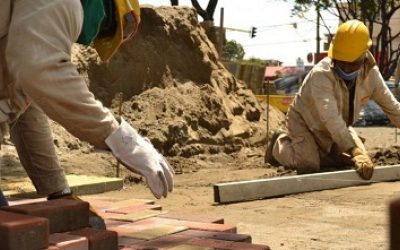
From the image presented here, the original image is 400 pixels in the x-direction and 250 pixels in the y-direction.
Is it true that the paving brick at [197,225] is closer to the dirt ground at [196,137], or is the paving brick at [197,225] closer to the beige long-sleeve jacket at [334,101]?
the dirt ground at [196,137]

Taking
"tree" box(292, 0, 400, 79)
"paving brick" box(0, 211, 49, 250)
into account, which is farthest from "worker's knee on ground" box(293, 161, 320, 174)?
"tree" box(292, 0, 400, 79)

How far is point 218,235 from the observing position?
116 inches

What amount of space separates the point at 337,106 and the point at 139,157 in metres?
4.69

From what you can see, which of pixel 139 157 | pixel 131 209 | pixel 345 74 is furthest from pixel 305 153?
pixel 139 157

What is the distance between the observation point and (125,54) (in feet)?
31.4

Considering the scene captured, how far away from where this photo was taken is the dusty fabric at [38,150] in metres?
3.04

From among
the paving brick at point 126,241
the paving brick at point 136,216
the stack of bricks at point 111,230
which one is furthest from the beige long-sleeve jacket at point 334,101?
the paving brick at point 126,241

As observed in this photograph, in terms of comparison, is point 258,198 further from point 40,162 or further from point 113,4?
point 113,4

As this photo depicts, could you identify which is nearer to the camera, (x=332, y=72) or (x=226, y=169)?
(x=332, y=72)

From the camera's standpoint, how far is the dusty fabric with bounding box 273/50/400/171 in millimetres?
6439

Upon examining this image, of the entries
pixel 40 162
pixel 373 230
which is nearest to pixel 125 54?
pixel 373 230

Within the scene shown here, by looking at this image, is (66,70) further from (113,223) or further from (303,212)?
(303,212)

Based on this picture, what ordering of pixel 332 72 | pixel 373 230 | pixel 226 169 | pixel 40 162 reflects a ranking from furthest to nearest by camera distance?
pixel 226 169 < pixel 332 72 < pixel 373 230 < pixel 40 162

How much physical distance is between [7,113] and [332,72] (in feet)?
15.5
